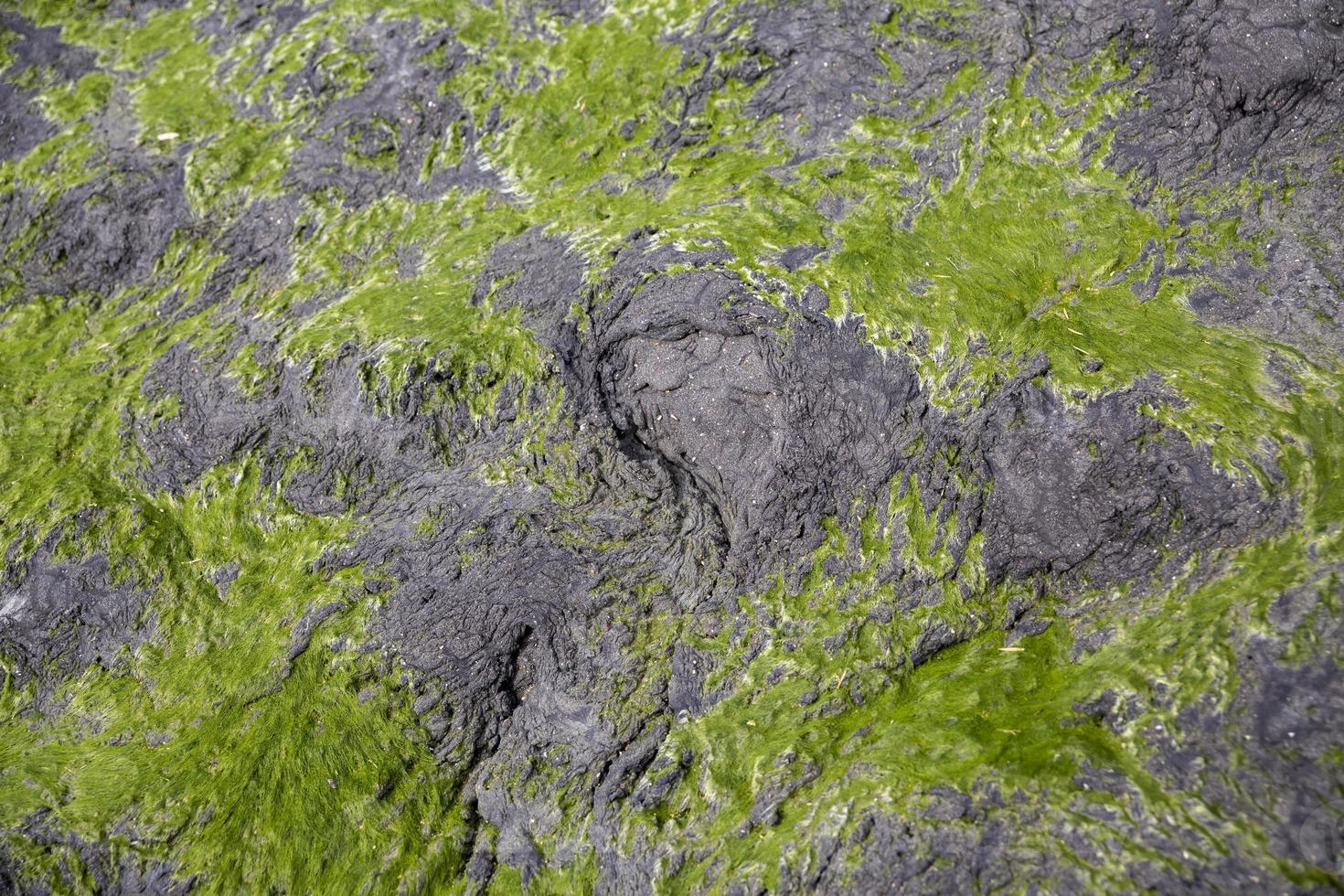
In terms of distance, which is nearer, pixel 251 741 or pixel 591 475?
pixel 251 741

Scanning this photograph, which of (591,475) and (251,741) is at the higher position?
(591,475)

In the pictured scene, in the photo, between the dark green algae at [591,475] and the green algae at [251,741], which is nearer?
the dark green algae at [591,475]

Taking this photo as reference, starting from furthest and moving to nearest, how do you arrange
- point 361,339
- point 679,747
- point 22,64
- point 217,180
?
point 22,64, point 217,180, point 361,339, point 679,747

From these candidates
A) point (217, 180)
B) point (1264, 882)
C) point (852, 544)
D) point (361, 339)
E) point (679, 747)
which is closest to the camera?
point (1264, 882)

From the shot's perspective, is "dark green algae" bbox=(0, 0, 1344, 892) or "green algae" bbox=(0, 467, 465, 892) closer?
"dark green algae" bbox=(0, 0, 1344, 892)

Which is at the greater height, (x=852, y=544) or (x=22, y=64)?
(x=22, y=64)

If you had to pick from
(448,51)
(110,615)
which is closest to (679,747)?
(110,615)

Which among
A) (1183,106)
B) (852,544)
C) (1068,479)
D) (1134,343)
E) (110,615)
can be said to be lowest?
(110,615)

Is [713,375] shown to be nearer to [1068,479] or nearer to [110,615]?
[1068,479]
